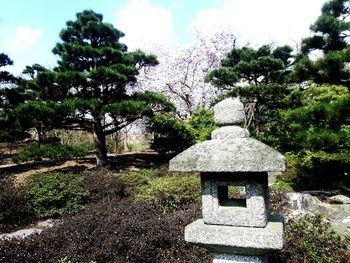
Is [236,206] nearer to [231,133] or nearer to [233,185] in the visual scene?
[233,185]

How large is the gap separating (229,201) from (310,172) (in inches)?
353

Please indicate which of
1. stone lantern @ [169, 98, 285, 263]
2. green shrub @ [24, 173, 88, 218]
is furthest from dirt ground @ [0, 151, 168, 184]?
stone lantern @ [169, 98, 285, 263]

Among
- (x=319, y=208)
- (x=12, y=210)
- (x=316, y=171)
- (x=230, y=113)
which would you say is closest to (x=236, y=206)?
(x=230, y=113)

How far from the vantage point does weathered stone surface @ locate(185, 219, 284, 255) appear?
2.86 metres

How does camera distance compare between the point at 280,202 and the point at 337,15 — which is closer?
the point at 280,202

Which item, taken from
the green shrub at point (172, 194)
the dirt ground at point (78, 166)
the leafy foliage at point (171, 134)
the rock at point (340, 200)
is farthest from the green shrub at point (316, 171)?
the dirt ground at point (78, 166)

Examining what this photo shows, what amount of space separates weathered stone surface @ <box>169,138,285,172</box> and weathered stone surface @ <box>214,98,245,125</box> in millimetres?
183

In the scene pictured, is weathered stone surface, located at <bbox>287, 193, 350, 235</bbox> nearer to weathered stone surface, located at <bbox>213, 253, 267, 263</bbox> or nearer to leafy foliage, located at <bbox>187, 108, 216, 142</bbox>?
weathered stone surface, located at <bbox>213, 253, 267, 263</bbox>

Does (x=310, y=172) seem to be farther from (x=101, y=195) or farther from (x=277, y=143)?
(x=101, y=195)

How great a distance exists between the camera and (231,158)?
2.87m

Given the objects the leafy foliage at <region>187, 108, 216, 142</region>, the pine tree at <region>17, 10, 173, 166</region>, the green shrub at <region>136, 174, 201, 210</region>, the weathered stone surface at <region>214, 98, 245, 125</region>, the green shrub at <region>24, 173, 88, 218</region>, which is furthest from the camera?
the leafy foliage at <region>187, 108, 216, 142</region>

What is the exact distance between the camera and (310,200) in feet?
28.9

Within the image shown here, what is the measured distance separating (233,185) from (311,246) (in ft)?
8.39

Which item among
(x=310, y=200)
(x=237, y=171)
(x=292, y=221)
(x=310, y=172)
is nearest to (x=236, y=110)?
(x=237, y=171)
